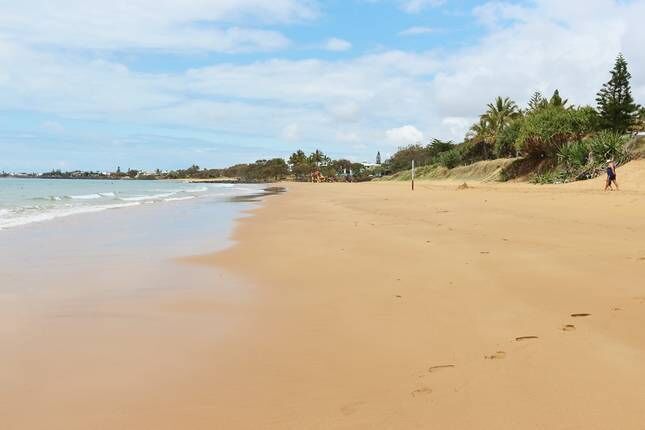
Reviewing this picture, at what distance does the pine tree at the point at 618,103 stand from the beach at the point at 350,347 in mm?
31412

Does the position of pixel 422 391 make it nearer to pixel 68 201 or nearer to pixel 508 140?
pixel 68 201

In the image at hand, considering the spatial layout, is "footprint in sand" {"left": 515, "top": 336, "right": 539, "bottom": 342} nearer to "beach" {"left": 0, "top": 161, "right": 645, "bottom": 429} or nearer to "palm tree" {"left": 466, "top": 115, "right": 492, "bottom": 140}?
"beach" {"left": 0, "top": 161, "right": 645, "bottom": 429}

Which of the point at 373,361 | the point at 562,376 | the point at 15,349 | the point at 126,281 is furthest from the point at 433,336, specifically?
the point at 126,281

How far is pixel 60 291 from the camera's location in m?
5.76

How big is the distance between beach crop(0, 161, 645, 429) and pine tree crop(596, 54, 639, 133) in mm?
31412

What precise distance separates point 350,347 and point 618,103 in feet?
124

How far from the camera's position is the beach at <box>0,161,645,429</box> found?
2.64 m

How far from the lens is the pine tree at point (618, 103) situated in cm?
3428

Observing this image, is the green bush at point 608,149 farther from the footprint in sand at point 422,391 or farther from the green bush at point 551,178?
the footprint in sand at point 422,391

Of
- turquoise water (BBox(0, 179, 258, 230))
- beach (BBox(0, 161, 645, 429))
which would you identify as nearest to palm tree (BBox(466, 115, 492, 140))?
turquoise water (BBox(0, 179, 258, 230))

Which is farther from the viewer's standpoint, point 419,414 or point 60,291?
point 60,291

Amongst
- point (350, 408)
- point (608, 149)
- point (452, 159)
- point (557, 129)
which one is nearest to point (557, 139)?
point (557, 129)

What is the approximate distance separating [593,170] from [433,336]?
27.2 meters

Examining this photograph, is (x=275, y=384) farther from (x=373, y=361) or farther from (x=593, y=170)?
(x=593, y=170)
